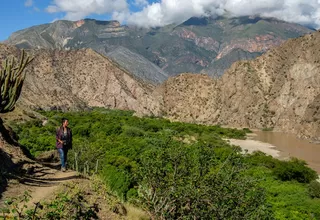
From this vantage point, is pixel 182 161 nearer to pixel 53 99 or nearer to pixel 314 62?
pixel 314 62

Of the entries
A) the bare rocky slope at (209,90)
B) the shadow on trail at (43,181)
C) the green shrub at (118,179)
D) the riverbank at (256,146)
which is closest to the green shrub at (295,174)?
the riverbank at (256,146)

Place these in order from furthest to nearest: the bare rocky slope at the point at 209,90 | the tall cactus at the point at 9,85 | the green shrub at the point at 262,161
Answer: the bare rocky slope at the point at 209,90, the green shrub at the point at 262,161, the tall cactus at the point at 9,85

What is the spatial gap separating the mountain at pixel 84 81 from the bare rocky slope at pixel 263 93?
962 centimetres

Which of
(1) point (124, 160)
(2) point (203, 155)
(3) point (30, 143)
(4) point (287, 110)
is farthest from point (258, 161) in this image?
(4) point (287, 110)

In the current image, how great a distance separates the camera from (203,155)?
35.8 feet

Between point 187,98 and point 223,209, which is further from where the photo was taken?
point 187,98

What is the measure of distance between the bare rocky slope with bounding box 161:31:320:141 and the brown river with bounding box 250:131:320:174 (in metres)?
2.92

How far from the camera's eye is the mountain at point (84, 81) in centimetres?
9469

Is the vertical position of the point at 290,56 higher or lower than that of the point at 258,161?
higher

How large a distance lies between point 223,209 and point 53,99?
84.1 metres

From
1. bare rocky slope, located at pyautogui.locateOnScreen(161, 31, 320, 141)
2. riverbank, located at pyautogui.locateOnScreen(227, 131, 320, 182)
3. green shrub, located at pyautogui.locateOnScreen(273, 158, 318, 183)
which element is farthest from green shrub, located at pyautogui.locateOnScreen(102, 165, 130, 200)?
bare rocky slope, located at pyautogui.locateOnScreen(161, 31, 320, 141)

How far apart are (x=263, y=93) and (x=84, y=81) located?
5045cm

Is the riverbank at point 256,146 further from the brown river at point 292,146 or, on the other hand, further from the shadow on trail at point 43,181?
the shadow on trail at point 43,181

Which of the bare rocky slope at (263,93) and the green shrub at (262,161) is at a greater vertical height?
the bare rocky slope at (263,93)
